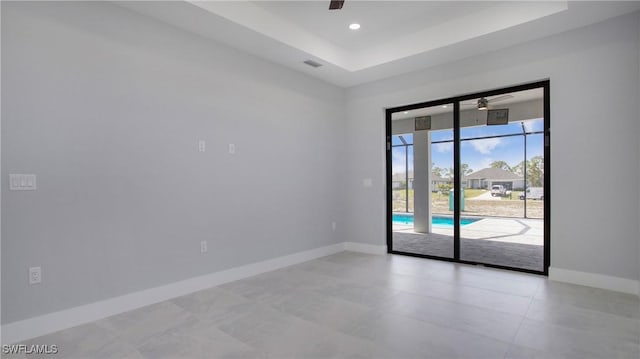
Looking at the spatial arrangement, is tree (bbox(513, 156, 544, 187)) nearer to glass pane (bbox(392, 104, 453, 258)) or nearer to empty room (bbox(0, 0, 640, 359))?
empty room (bbox(0, 0, 640, 359))

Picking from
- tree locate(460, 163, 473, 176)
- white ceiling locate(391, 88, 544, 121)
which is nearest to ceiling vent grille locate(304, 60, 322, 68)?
white ceiling locate(391, 88, 544, 121)

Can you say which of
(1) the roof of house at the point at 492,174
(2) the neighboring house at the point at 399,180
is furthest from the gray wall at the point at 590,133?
(2) the neighboring house at the point at 399,180

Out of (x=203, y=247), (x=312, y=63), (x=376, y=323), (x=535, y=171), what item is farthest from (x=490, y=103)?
(x=203, y=247)

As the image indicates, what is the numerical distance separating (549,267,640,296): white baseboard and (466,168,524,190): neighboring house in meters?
1.13

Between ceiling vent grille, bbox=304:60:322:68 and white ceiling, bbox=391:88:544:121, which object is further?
ceiling vent grille, bbox=304:60:322:68

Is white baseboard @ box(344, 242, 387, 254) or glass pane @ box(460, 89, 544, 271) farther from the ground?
glass pane @ box(460, 89, 544, 271)

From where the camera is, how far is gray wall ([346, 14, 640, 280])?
3363mm

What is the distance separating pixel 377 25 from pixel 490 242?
4102 mm

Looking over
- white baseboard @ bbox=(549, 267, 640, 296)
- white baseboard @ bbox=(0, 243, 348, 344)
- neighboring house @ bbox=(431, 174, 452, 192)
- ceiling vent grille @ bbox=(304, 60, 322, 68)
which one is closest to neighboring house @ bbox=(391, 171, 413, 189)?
neighboring house @ bbox=(431, 174, 452, 192)

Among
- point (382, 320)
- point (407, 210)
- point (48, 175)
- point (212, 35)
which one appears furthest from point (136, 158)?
point (407, 210)

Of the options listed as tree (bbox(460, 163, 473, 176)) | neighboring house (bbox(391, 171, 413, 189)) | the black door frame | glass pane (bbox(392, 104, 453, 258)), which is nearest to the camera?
the black door frame

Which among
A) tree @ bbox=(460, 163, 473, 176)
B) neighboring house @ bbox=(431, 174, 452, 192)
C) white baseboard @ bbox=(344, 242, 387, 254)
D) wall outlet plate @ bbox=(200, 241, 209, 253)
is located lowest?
white baseboard @ bbox=(344, 242, 387, 254)

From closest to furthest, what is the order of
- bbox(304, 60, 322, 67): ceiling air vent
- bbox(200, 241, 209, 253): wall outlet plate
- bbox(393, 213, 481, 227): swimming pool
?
bbox(200, 241, 209, 253): wall outlet plate, bbox(304, 60, 322, 67): ceiling air vent, bbox(393, 213, 481, 227): swimming pool

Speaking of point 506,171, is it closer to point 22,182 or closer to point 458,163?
point 458,163
